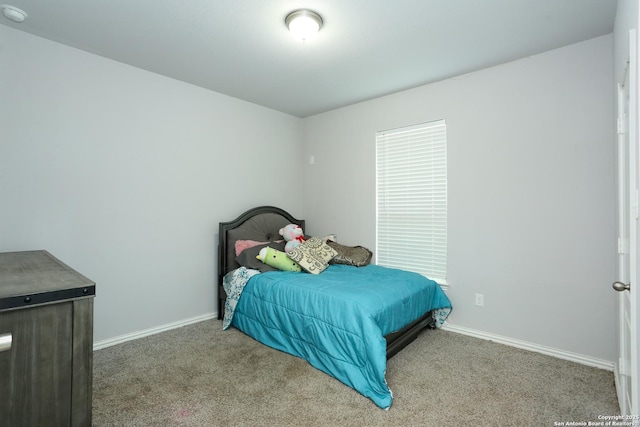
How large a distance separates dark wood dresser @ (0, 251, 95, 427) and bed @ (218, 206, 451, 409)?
4.93ft

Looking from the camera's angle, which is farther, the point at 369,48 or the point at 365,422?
the point at 369,48

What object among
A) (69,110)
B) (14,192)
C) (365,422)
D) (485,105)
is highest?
(485,105)

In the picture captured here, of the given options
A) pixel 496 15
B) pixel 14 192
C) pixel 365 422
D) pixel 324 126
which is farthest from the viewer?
pixel 324 126

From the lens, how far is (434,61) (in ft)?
9.15

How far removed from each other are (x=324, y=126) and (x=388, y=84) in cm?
117

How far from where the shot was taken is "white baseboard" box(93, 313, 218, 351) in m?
2.73

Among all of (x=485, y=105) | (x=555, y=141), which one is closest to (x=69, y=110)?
(x=485, y=105)

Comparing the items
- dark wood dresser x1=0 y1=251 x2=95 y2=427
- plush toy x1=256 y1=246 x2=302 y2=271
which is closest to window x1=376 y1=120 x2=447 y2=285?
plush toy x1=256 y1=246 x2=302 y2=271

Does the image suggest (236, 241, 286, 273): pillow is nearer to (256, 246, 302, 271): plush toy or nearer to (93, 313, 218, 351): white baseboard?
(256, 246, 302, 271): plush toy

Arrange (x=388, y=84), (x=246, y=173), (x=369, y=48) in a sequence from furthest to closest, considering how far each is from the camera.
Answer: (x=246, y=173) < (x=388, y=84) < (x=369, y=48)

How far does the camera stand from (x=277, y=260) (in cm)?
318

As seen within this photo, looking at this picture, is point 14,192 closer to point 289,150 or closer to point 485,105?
point 289,150

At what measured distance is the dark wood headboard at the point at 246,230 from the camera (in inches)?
135

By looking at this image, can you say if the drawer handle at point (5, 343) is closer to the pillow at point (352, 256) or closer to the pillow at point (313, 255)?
the pillow at point (313, 255)
